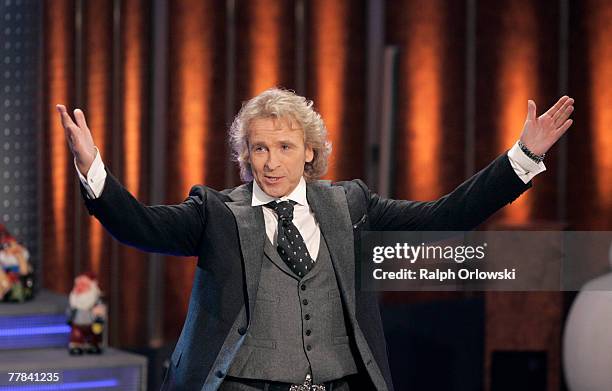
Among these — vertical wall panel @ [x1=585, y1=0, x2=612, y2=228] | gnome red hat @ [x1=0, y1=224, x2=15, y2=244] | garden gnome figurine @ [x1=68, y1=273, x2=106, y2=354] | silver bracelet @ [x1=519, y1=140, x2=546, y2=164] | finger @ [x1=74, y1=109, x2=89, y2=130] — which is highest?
vertical wall panel @ [x1=585, y1=0, x2=612, y2=228]

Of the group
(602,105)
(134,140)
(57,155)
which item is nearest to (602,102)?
(602,105)

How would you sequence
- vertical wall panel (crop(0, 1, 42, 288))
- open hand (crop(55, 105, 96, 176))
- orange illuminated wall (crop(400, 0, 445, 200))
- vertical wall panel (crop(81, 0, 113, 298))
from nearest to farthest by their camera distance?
open hand (crop(55, 105, 96, 176)) → vertical wall panel (crop(81, 0, 113, 298)) → orange illuminated wall (crop(400, 0, 445, 200)) → vertical wall panel (crop(0, 1, 42, 288))

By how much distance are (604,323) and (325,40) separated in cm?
209

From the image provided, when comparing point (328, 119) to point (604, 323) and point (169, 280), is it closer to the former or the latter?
point (169, 280)

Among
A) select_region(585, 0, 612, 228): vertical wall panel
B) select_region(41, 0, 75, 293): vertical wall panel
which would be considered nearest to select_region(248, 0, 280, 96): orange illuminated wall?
select_region(41, 0, 75, 293): vertical wall panel

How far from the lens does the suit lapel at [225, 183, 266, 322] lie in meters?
2.71

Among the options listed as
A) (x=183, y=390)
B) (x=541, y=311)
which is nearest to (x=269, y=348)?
(x=183, y=390)

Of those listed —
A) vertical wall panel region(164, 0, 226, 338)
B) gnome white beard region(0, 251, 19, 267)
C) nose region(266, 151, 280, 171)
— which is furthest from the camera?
gnome white beard region(0, 251, 19, 267)

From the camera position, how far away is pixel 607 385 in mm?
4793

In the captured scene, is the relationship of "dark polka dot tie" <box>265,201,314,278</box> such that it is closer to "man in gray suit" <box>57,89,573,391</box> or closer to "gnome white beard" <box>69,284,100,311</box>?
"man in gray suit" <box>57,89,573,391</box>

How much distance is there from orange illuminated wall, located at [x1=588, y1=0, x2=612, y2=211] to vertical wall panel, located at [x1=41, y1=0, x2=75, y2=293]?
8.96 ft

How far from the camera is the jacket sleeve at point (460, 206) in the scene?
2879 millimetres

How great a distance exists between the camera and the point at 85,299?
5.22m

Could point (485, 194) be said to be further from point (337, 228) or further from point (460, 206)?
point (337, 228)
